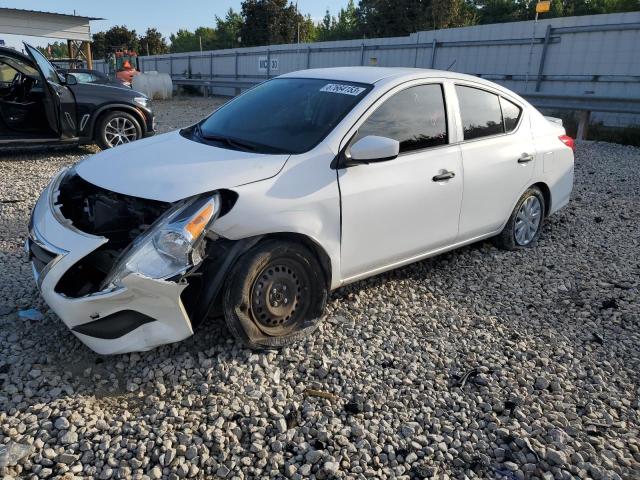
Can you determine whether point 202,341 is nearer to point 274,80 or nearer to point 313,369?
point 313,369

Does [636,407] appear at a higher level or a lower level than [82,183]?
lower

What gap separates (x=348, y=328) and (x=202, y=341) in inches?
39.7

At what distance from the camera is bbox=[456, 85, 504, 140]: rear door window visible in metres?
4.31

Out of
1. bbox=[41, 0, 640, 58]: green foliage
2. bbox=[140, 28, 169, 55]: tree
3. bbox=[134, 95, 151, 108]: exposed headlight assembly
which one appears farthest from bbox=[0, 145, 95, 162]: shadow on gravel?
bbox=[140, 28, 169, 55]: tree

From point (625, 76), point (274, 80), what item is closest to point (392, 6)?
point (625, 76)

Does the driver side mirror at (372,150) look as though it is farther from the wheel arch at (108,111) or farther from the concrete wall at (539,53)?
the wheel arch at (108,111)

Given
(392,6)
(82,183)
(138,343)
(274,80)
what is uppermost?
(392,6)

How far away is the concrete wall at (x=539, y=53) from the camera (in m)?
12.8

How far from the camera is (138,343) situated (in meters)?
2.90

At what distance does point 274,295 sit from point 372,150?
1122 millimetres

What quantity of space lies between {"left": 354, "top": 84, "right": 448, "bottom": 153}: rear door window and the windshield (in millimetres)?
203

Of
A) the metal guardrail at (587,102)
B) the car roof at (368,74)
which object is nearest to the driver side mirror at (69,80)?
the car roof at (368,74)

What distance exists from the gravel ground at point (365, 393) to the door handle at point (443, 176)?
953mm

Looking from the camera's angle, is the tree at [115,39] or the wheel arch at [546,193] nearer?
the wheel arch at [546,193]
